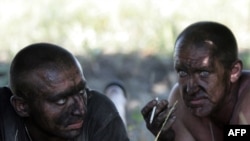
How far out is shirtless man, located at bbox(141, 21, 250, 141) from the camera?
17.0 ft

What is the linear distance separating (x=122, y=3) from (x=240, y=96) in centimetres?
409

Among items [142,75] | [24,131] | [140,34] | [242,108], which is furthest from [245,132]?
[140,34]

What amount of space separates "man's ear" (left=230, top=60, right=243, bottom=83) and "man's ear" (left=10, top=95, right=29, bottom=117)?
1354 millimetres

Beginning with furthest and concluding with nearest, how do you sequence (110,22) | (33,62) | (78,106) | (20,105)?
(110,22) → (20,105) → (33,62) → (78,106)

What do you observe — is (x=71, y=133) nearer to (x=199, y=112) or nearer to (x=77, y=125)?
(x=77, y=125)

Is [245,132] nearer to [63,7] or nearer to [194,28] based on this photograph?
[194,28]

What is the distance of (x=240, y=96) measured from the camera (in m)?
5.41

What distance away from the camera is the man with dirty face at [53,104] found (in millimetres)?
4816

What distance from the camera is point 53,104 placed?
4852 millimetres

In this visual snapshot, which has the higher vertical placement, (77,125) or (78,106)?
(78,106)

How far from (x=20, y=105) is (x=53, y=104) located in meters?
0.26

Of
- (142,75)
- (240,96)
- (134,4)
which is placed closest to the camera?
(240,96)


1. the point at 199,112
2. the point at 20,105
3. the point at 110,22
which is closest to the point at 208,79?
the point at 199,112
